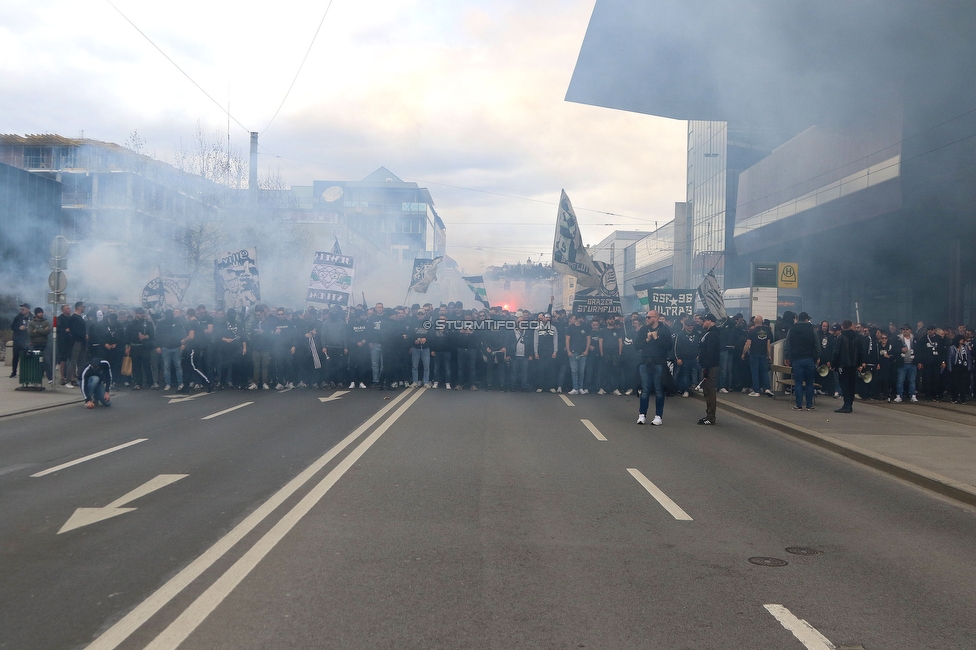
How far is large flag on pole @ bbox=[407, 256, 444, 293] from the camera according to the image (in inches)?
1086

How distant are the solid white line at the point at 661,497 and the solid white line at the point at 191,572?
326 cm

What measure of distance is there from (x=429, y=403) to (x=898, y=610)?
36.0 feet

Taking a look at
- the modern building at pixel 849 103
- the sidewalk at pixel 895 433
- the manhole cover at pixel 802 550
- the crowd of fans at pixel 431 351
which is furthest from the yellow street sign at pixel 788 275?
the manhole cover at pixel 802 550

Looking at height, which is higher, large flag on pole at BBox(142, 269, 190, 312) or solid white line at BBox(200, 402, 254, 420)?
large flag on pole at BBox(142, 269, 190, 312)

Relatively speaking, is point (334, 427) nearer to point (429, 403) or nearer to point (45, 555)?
point (429, 403)

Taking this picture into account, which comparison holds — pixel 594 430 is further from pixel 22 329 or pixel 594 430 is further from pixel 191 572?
pixel 22 329

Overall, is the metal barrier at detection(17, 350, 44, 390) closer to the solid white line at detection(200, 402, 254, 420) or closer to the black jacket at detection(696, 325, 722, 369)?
the solid white line at detection(200, 402, 254, 420)

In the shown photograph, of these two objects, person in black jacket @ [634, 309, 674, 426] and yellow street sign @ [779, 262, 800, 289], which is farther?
yellow street sign @ [779, 262, 800, 289]

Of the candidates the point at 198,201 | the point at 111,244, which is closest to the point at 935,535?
the point at 111,244

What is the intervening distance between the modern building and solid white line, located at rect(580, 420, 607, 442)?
36.7ft

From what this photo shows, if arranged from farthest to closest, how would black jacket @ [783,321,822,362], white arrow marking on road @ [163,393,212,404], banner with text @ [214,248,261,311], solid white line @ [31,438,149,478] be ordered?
banner with text @ [214,248,261,311] → white arrow marking on road @ [163,393,212,404] → black jacket @ [783,321,822,362] → solid white line @ [31,438,149,478]

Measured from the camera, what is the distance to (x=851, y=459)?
32.0ft

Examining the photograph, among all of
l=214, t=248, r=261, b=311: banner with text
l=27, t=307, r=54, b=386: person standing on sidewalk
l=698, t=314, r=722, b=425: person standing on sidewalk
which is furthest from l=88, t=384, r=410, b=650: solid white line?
l=214, t=248, r=261, b=311: banner with text

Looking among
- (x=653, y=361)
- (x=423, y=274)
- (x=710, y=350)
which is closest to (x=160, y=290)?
(x=423, y=274)
